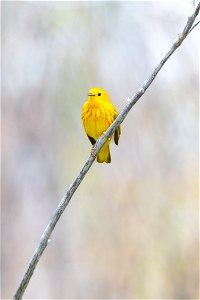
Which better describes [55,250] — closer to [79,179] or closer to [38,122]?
[38,122]

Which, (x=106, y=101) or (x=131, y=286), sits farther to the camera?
(x=131, y=286)

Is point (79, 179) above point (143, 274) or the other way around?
above

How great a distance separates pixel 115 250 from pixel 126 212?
0.25m

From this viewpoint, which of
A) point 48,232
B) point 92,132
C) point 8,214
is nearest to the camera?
point 48,232

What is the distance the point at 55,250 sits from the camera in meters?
4.12

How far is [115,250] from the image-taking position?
13.6ft

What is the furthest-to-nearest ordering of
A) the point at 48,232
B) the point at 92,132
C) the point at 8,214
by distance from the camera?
the point at 8,214
the point at 92,132
the point at 48,232

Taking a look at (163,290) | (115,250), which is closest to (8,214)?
(115,250)

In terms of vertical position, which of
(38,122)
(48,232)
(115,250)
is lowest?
(115,250)

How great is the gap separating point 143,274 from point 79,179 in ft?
7.84

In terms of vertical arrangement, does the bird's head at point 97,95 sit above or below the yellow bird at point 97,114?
above

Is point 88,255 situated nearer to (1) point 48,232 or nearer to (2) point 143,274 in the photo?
(2) point 143,274

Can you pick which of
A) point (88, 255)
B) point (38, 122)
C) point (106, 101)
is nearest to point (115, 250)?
point (88, 255)

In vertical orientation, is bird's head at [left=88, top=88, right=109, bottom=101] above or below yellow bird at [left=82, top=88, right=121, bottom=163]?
above
